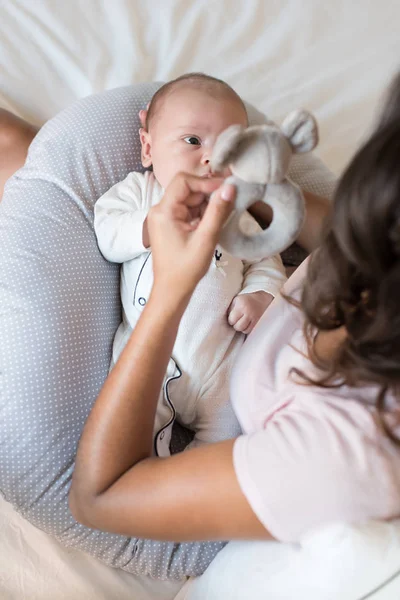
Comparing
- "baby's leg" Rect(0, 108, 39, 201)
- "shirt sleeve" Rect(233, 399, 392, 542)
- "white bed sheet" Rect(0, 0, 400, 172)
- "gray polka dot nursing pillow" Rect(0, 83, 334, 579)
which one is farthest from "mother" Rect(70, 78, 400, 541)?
"white bed sheet" Rect(0, 0, 400, 172)

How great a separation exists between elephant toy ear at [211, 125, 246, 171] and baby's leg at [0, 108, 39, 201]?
78 centimetres

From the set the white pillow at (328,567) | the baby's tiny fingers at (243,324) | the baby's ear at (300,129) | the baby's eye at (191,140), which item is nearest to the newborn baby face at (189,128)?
the baby's eye at (191,140)

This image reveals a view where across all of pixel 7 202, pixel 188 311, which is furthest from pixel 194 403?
pixel 7 202

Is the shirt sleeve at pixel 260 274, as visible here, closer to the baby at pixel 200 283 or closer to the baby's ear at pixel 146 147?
the baby at pixel 200 283

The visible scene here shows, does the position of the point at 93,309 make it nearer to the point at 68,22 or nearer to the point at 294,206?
the point at 294,206

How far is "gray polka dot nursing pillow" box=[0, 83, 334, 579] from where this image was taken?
89 cm

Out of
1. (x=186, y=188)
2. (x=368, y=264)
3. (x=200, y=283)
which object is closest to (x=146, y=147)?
(x=200, y=283)

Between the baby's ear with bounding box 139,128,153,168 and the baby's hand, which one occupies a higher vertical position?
the baby's ear with bounding box 139,128,153,168

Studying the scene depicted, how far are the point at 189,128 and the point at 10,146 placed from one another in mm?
463

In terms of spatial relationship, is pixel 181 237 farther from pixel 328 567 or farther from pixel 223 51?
pixel 223 51

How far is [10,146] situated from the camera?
1.25 metres

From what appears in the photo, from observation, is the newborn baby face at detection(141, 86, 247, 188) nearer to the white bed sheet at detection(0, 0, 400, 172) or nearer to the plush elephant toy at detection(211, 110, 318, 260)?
the plush elephant toy at detection(211, 110, 318, 260)

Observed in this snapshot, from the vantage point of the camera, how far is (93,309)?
3.27 feet

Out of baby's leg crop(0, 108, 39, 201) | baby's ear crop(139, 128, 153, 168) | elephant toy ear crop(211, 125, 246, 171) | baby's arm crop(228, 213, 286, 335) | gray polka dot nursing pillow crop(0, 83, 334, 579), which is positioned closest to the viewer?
elephant toy ear crop(211, 125, 246, 171)
